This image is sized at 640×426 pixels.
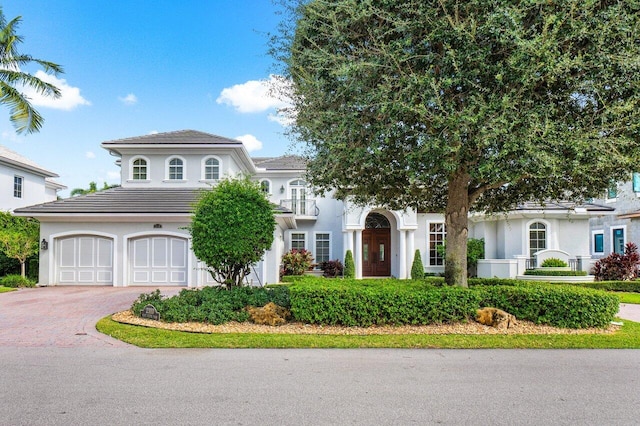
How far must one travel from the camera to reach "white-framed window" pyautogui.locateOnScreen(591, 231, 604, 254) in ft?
78.9

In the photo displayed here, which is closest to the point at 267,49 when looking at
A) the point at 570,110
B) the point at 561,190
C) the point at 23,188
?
the point at 570,110

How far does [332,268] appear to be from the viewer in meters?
20.3

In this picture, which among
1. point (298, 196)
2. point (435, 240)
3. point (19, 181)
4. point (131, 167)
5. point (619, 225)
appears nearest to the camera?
point (131, 167)

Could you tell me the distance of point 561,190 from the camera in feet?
33.4

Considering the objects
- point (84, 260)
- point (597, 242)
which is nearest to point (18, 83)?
point (84, 260)

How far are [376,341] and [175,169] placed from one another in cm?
1419

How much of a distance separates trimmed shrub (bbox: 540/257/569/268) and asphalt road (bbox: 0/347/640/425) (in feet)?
41.2

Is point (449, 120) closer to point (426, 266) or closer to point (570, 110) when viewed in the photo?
point (570, 110)

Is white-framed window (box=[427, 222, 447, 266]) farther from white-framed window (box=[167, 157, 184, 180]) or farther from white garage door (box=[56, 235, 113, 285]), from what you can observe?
white garage door (box=[56, 235, 113, 285])

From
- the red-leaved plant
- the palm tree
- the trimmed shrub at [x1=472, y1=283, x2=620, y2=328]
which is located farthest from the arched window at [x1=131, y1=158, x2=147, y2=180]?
the red-leaved plant

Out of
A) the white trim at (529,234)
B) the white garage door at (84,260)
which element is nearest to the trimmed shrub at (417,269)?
the white trim at (529,234)

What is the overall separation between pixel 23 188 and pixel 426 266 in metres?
24.4

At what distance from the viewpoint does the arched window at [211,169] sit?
18219 mm

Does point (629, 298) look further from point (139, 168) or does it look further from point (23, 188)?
point (23, 188)
